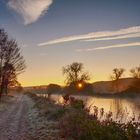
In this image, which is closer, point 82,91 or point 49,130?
point 49,130

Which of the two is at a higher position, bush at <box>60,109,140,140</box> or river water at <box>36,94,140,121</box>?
river water at <box>36,94,140,121</box>

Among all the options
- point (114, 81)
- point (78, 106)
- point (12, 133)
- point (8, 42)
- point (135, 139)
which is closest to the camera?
point (135, 139)

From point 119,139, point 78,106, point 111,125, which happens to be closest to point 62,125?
point 111,125

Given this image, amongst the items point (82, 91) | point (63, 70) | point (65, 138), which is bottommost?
point (65, 138)

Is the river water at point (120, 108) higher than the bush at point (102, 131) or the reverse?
higher

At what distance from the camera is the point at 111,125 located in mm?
13469

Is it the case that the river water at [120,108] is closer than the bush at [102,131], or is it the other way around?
the bush at [102,131]

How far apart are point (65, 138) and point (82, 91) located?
300 ft

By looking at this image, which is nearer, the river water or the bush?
the bush

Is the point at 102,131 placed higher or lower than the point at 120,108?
lower

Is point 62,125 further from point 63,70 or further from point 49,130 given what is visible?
point 63,70

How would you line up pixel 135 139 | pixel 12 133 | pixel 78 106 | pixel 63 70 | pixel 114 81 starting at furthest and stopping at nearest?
pixel 114 81 < pixel 63 70 < pixel 78 106 < pixel 12 133 < pixel 135 139

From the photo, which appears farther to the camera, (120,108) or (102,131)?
(120,108)

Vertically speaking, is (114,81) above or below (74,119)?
above
